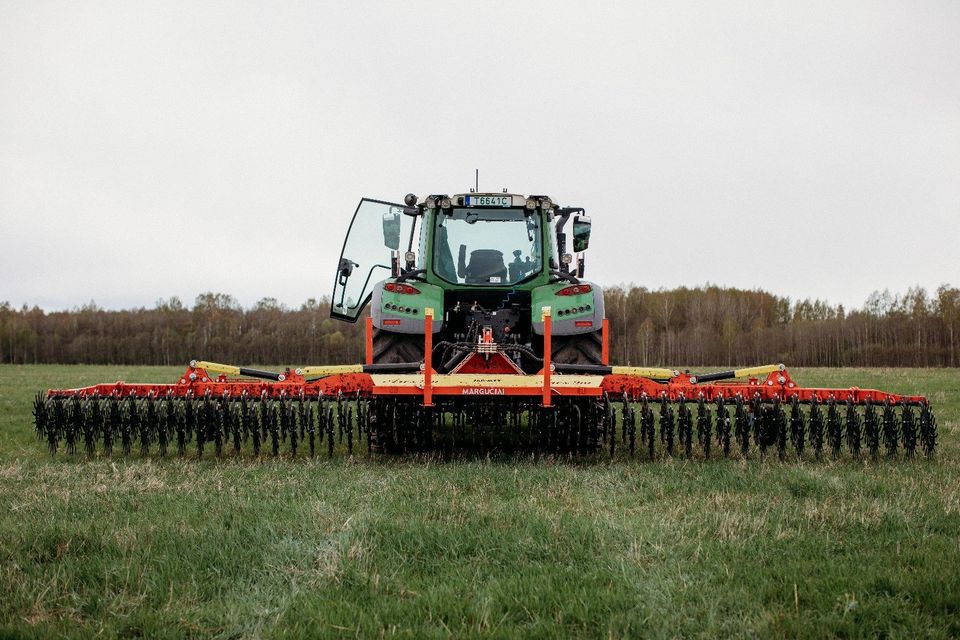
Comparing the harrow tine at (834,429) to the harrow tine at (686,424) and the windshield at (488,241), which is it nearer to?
the harrow tine at (686,424)

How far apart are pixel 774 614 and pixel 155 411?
5.67 m

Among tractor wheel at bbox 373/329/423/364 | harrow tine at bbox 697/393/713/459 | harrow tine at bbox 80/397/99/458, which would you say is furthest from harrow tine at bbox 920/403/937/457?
harrow tine at bbox 80/397/99/458

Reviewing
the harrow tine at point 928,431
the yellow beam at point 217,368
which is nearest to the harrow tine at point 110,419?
the yellow beam at point 217,368

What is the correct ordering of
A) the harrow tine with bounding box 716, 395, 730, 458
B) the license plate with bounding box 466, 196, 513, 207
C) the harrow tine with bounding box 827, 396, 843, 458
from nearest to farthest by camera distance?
the harrow tine with bounding box 716, 395, 730, 458
the harrow tine with bounding box 827, 396, 843, 458
the license plate with bounding box 466, 196, 513, 207

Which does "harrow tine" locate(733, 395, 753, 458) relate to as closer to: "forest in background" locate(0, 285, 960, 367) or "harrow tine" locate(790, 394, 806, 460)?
"harrow tine" locate(790, 394, 806, 460)

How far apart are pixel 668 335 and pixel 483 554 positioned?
5217 centimetres

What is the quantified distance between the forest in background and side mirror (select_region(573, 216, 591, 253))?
1672 inches

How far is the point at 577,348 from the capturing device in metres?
7.27

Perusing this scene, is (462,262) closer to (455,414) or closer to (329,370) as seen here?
(455,414)

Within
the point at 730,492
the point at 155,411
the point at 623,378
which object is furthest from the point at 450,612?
the point at 155,411

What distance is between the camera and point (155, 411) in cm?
679

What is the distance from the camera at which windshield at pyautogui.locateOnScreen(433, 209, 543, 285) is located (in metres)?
7.70

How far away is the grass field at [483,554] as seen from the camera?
2.78m

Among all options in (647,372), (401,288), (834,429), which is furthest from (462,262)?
(834,429)
